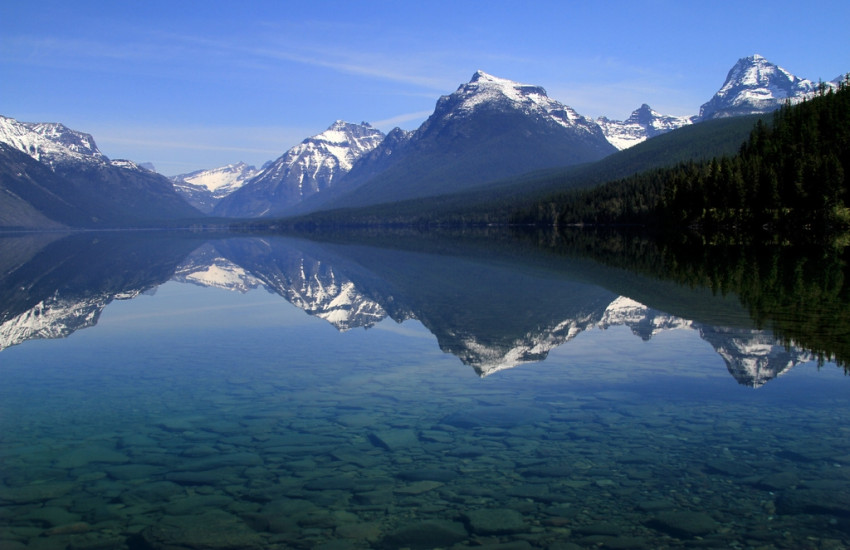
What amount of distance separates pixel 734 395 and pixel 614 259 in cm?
6005

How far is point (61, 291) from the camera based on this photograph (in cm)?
5703

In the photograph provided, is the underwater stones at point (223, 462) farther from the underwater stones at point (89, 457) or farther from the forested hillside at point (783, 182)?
the forested hillside at point (783, 182)

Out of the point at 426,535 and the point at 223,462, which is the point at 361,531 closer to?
the point at 426,535

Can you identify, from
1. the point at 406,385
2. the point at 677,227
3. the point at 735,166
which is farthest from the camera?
the point at 677,227

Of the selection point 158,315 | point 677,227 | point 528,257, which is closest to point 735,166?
point 677,227

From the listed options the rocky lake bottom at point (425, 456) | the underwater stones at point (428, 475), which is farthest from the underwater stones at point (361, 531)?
the underwater stones at point (428, 475)

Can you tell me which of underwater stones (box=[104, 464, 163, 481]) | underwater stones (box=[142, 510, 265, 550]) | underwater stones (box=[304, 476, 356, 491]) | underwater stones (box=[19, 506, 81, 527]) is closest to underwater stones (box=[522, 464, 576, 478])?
underwater stones (box=[304, 476, 356, 491])

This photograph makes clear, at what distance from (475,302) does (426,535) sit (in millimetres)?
33703

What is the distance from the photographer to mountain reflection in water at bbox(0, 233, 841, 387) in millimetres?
28375

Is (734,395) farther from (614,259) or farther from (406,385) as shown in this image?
(614,259)

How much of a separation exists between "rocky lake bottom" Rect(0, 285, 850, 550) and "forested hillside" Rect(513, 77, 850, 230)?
104 meters

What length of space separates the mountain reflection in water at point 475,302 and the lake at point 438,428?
0.36 metres

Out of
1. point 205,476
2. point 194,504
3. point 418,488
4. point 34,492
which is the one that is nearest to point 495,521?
point 418,488

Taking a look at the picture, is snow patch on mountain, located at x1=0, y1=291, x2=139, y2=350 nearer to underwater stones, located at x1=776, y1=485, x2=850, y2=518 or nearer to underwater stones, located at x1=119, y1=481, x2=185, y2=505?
underwater stones, located at x1=119, y1=481, x2=185, y2=505
